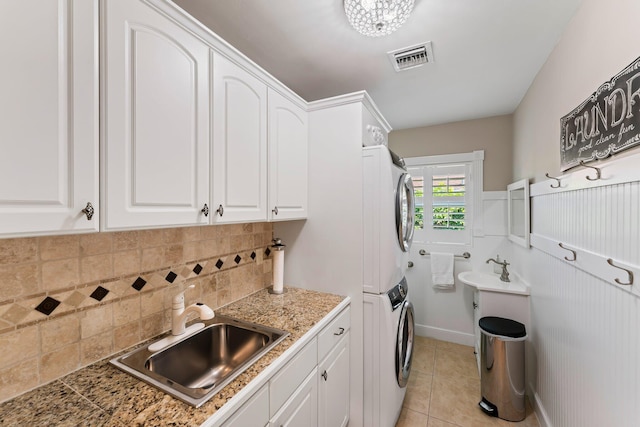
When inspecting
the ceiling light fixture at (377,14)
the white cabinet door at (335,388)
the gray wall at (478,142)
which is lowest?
the white cabinet door at (335,388)

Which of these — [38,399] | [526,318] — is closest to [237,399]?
[38,399]

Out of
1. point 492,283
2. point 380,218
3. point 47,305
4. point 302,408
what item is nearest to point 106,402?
point 47,305

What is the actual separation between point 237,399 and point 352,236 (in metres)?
1.14

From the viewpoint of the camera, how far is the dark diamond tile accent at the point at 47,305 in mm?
916

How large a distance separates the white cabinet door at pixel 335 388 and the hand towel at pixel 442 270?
1.76 meters

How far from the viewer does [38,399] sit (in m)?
0.84

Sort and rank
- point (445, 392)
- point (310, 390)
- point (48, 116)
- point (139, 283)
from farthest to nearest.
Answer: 1. point (445, 392)
2. point (310, 390)
3. point (139, 283)
4. point (48, 116)

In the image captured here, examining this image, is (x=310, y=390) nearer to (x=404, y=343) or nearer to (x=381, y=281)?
(x=381, y=281)

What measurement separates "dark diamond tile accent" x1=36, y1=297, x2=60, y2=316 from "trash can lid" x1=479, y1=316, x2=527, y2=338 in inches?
105

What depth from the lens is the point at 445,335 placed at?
10.3 feet

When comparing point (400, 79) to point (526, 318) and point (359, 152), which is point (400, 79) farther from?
point (526, 318)

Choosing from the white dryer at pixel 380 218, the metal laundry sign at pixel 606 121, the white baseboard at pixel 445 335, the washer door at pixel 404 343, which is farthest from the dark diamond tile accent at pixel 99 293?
the white baseboard at pixel 445 335

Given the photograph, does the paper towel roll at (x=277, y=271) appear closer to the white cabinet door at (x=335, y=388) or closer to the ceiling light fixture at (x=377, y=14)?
the white cabinet door at (x=335, y=388)

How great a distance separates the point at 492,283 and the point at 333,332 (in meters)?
1.83
